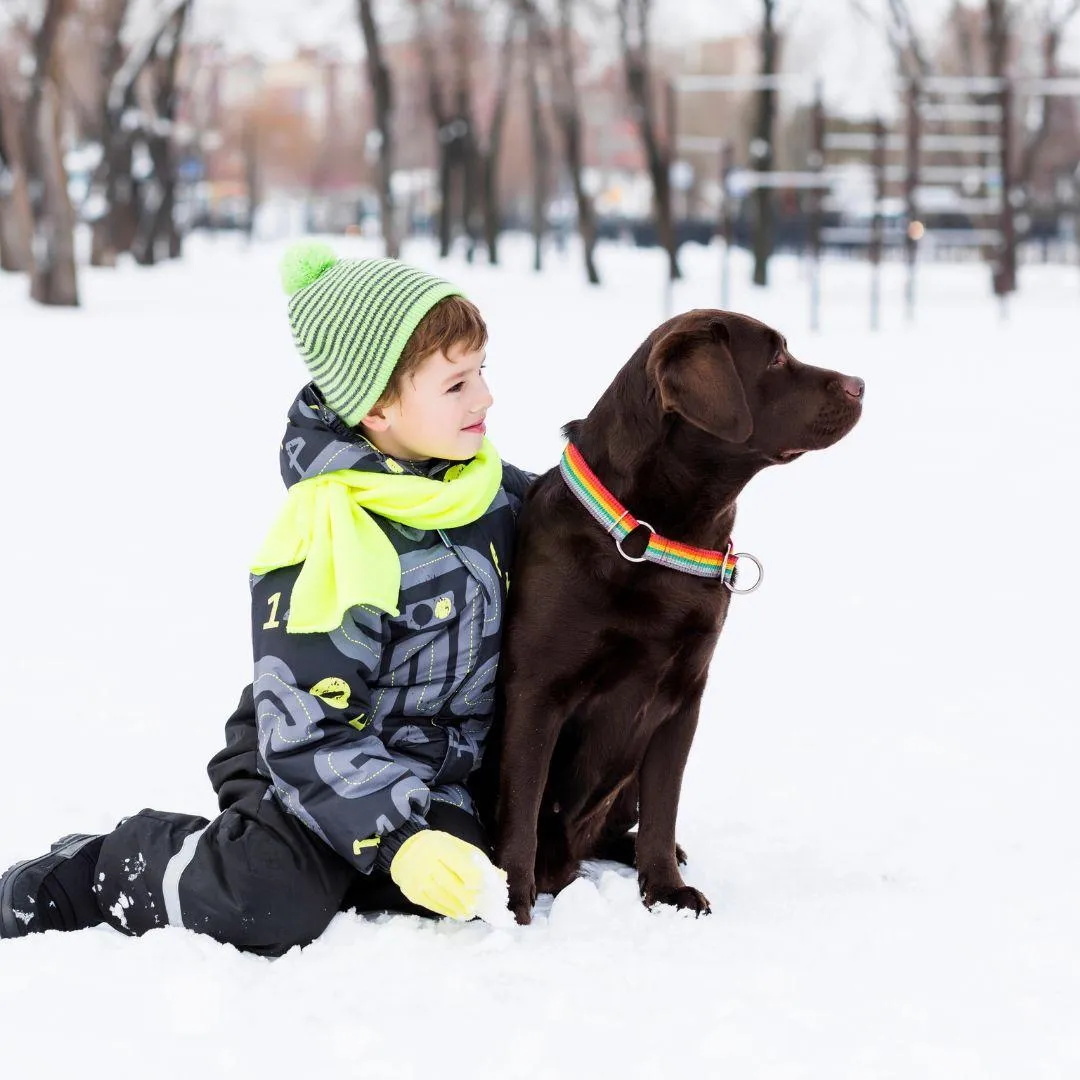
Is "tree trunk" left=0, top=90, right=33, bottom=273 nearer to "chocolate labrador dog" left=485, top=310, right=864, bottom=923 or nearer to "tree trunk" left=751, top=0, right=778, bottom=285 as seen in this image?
"tree trunk" left=751, top=0, right=778, bottom=285

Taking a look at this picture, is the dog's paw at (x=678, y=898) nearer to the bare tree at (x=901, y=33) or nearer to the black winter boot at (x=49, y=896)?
the black winter boot at (x=49, y=896)

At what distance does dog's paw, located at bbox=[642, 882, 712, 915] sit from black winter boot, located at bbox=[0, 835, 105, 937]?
3.35 ft

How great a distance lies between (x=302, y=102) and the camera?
98062mm

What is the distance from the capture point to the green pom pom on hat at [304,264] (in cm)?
296

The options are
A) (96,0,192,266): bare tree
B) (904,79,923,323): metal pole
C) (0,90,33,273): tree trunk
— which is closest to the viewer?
(904,79,923,323): metal pole

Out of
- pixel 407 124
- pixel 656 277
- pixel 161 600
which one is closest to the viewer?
pixel 161 600

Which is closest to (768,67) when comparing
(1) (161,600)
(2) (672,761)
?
(1) (161,600)

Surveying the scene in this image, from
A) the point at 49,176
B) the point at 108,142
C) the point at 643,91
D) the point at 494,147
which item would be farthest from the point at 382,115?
the point at 494,147

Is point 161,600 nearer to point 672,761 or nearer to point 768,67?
point 672,761

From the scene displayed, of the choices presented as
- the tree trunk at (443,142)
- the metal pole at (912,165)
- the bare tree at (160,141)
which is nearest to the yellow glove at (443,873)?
the metal pole at (912,165)

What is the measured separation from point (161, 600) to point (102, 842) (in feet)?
8.34

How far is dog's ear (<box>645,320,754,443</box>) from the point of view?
272cm

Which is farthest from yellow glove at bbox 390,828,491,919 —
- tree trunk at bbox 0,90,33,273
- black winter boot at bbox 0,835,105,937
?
tree trunk at bbox 0,90,33,273

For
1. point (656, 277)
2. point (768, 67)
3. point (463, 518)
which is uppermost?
point (768, 67)
